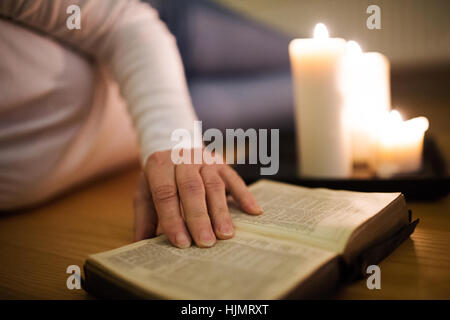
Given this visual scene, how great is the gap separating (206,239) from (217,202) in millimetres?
60

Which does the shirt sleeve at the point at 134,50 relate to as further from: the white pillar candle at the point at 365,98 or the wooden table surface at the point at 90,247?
the white pillar candle at the point at 365,98

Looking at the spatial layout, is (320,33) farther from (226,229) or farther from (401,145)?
(226,229)

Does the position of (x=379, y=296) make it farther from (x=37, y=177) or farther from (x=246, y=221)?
(x=37, y=177)

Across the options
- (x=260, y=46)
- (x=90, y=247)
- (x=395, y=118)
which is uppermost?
Answer: (x=260, y=46)

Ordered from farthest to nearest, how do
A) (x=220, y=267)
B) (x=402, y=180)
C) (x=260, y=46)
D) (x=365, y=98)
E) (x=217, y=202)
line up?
(x=260, y=46), (x=365, y=98), (x=402, y=180), (x=217, y=202), (x=220, y=267)

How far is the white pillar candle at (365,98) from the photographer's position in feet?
2.15

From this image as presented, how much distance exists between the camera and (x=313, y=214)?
1.34ft

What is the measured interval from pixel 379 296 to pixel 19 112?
1.87 feet

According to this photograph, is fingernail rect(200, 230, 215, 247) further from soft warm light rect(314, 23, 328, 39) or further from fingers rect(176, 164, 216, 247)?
soft warm light rect(314, 23, 328, 39)

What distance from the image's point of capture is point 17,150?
594 millimetres

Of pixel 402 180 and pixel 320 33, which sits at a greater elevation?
pixel 320 33

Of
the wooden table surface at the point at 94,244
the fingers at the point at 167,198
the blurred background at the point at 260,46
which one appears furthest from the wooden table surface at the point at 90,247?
the blurred background at the point at 260,46

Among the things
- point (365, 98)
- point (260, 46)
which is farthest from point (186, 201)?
point (260, 46)
